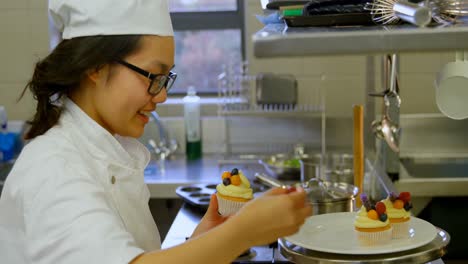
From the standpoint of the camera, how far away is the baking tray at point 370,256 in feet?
5.16

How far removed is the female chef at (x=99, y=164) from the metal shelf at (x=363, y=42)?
1.01 ft

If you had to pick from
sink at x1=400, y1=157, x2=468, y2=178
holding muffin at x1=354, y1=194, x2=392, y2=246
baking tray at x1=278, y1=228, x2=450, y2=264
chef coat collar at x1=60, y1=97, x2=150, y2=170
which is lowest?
sink at x1=400, y1=157, x2=468, y2=178

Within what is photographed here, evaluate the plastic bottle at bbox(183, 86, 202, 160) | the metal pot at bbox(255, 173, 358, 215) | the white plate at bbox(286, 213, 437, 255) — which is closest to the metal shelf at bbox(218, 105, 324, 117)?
the plastic bottle at bbox(183, 86, 202, 160)

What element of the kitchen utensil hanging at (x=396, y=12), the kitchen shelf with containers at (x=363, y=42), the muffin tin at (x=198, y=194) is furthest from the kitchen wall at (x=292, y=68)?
the kitchen shelf with containers at (x=363, y=42)

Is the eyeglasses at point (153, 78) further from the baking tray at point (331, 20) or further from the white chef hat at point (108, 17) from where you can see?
the baking tray at point (331, 20)

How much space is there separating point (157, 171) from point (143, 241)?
152cm

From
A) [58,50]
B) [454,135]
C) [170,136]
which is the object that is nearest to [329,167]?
[454,135]

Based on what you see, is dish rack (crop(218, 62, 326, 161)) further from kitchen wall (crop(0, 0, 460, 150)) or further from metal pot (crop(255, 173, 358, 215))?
metal pot (crop(255, 173, 358, 215))

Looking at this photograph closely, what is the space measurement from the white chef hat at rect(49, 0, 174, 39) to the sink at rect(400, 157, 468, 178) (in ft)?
5.54

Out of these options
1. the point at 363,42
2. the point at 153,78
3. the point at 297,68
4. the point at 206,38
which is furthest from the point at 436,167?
the point at 363,42

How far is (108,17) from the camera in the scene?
1.48 m

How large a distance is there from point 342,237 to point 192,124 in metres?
1.80

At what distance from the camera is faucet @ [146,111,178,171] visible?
3.36m

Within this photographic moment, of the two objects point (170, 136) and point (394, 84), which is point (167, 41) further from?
point (170, 136)
